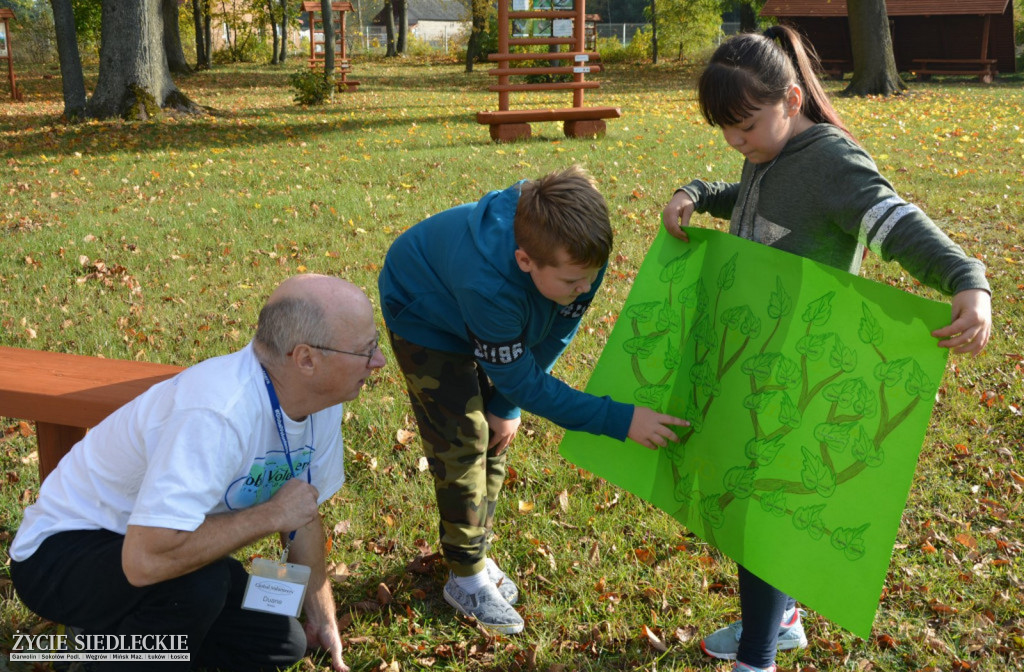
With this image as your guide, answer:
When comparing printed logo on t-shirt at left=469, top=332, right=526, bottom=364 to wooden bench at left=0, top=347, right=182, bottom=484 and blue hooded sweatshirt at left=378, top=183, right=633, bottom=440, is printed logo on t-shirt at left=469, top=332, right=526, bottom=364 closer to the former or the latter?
blue hooded sweatshirt at left=378, top=183, right=633, bottom=440

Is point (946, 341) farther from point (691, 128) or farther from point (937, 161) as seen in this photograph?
point (691, 128)

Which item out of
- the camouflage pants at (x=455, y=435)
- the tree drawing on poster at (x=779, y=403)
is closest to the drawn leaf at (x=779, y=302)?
the tree drawing on poster at (x=779, y=403)

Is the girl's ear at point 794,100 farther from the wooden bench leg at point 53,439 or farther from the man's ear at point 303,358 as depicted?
the wooden bench leg at point 53,439

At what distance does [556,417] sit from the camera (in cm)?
240

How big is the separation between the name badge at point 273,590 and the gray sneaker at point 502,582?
82 centimetres

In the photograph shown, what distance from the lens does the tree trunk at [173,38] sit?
28.6 metres

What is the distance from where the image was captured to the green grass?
297 centimetres

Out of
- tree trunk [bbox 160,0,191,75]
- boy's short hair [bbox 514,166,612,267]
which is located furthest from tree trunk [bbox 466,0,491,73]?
boy's short hair [bbox 514,166,612,267]

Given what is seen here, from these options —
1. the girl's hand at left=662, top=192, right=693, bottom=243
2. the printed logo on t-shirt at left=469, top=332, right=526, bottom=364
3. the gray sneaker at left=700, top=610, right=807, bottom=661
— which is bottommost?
the gray sneaker at left=700, top=610, right=807, bottom=661

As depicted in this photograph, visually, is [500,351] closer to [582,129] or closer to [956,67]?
[582,129]

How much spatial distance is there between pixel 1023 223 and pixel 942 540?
5557 mm

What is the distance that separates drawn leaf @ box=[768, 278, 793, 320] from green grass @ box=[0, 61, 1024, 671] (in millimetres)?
663

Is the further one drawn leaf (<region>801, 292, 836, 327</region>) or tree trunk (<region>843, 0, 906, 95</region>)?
tree trunk (<region>843, 0, 906, 95</region>)

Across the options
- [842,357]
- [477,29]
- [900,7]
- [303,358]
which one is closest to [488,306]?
[303,358]
